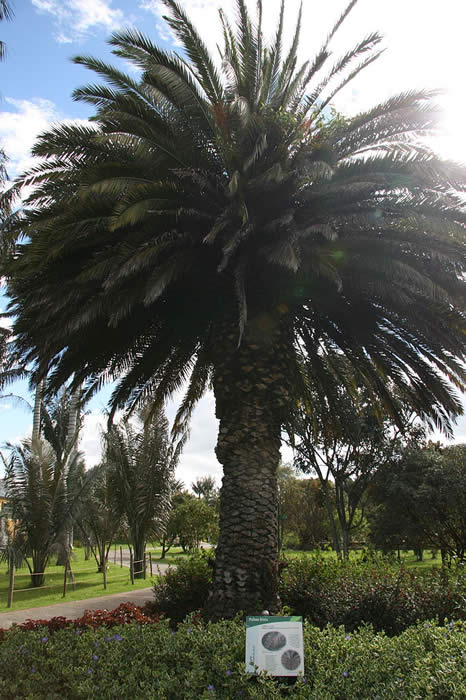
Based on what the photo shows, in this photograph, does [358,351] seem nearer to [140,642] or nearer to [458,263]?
[458,263]

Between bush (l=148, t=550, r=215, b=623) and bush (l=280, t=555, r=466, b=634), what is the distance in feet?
5.47

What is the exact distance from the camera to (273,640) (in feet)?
12.4

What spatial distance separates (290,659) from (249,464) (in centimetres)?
463

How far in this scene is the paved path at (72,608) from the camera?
36.4 feet

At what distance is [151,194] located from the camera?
768 cm

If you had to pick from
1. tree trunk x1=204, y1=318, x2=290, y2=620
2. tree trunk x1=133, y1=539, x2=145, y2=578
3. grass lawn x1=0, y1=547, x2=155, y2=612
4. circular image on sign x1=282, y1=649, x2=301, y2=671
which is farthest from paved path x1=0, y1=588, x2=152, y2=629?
circular image on sign x1=282, y1=649, x2=301, y2=671

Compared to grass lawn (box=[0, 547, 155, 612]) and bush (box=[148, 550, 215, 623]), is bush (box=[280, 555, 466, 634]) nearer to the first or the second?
bush (box=[148, 550, 215, 623])

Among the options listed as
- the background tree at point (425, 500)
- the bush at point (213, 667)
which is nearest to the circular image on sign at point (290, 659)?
the bush at point (213, 667)

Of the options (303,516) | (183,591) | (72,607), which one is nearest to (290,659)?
(183,591)

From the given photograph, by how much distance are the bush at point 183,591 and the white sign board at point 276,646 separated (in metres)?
6.33

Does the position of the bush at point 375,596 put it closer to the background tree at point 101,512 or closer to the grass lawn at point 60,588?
the grass lawn at point 60,588

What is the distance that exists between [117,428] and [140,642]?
→ 16094mm

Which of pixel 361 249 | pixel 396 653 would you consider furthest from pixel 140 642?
pixel 361 249

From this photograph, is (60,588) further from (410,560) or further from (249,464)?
(410,560)
